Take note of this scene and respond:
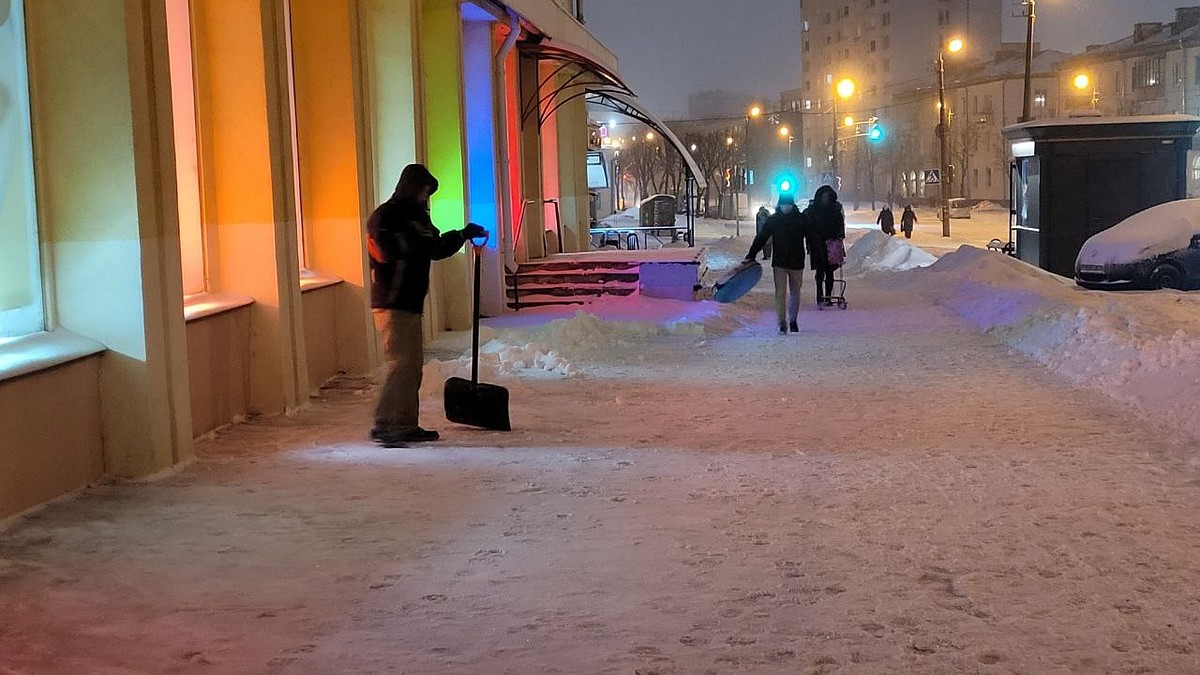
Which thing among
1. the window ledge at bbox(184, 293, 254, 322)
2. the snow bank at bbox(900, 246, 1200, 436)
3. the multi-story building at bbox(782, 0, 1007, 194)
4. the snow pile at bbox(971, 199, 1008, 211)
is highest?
the multi-story building at bbox(782, 0, 1007, 194)

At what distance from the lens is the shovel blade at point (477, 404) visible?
877cm

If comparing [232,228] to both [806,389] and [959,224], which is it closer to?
[806,389]

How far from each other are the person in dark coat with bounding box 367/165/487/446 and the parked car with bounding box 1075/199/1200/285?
564 inches

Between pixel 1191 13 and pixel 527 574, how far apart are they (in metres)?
78.8

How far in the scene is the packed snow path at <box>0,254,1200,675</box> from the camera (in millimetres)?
4375

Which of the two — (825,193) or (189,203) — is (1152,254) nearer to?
(825,193)

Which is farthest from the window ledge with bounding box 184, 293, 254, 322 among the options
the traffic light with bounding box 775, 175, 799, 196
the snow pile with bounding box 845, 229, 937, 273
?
the snow pile with bounding box 845, 229, 937, 273

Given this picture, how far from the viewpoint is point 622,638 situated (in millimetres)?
4496

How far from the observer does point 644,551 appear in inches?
223

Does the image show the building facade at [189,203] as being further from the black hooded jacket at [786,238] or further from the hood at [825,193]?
the hood at [825,193]

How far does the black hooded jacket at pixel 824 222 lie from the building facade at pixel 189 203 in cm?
510

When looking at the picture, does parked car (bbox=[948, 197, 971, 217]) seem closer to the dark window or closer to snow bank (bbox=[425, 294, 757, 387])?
the dark window

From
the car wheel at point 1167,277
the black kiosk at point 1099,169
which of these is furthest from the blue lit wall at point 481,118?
the black kiosk at point 1099,169

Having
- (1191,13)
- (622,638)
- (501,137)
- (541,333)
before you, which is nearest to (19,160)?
(622,638)
